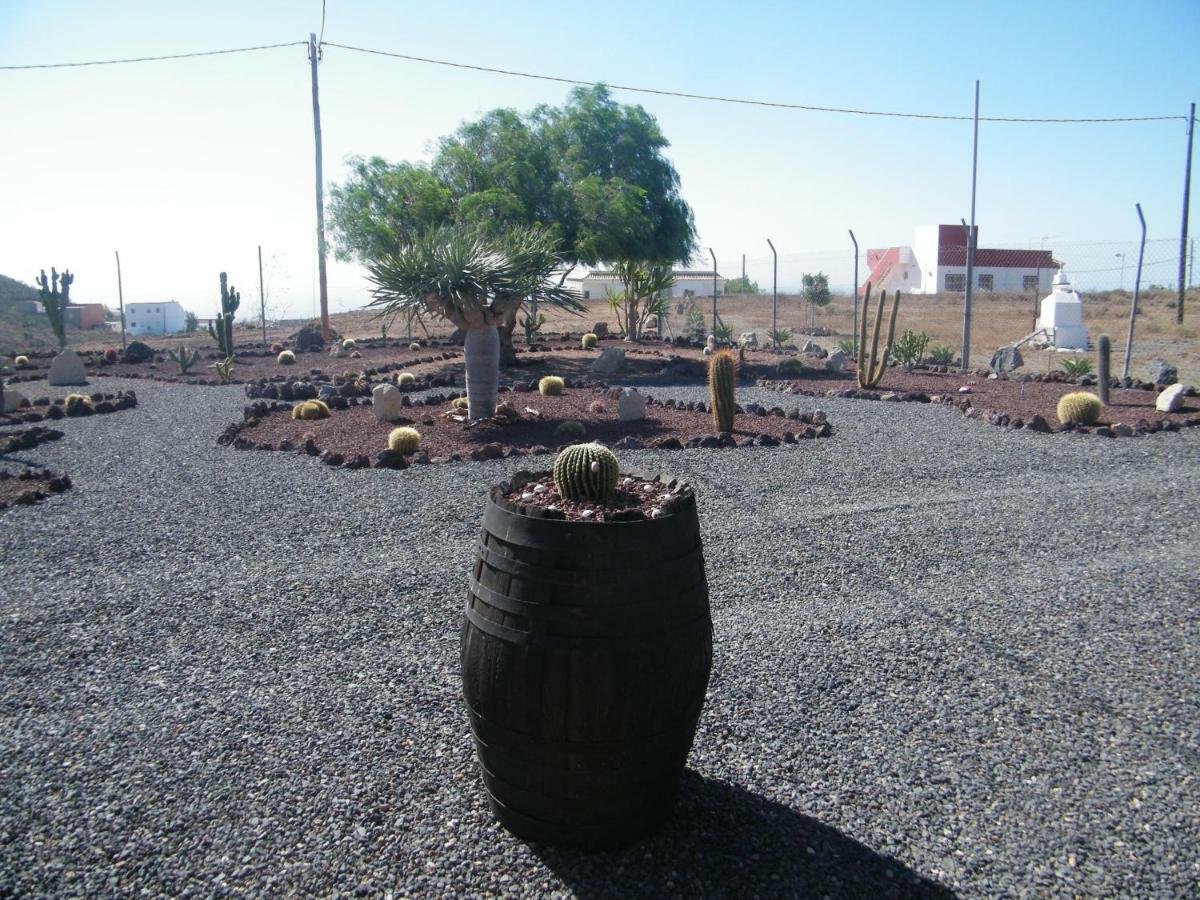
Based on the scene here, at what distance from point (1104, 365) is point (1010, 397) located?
165cm

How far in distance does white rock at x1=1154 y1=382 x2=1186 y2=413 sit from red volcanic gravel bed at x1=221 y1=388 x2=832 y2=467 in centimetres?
507

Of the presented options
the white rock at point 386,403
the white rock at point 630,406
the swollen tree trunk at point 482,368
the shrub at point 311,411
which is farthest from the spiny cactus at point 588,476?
the shrub at point 311,411

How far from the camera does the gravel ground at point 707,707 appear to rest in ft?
9.72

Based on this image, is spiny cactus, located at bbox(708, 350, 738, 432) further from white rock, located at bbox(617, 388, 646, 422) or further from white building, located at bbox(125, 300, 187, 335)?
white building, located at bbox(125, 300, 187, 335)

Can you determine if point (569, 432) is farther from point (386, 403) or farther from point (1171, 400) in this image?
point (1171, 400)

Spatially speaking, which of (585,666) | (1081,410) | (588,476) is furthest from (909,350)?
(585,666)

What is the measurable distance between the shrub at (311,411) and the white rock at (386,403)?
115cm

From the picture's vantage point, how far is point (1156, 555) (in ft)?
21.0

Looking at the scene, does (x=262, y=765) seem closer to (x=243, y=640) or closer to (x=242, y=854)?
(x=242, y=854)

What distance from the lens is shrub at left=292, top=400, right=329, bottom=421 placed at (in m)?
13.3

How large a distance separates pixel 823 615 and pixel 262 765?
10.5ft

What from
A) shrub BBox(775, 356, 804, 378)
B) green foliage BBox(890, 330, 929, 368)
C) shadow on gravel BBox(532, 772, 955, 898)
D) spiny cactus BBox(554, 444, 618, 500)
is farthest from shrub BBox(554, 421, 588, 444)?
green foliage BBox(890, 330, 929, 368)

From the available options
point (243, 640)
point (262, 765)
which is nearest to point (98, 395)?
point (243, 640)

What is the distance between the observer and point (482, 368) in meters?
11.8
